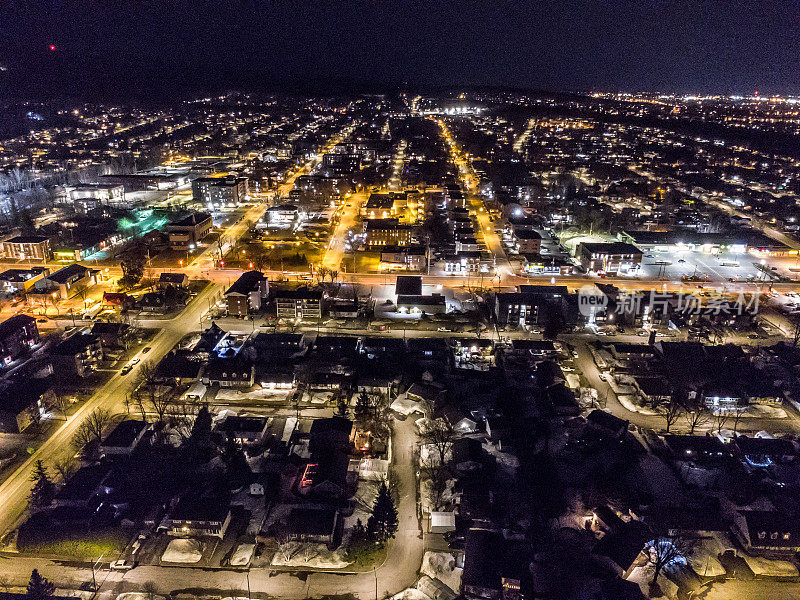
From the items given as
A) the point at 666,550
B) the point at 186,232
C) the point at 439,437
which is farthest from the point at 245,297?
the point at 666,550

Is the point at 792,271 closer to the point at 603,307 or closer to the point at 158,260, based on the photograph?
the point at 603,307

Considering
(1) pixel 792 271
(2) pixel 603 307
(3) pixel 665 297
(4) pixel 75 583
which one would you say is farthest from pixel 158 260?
(1) pixel 792 271

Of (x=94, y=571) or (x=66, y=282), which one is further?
(x=66, y=282)

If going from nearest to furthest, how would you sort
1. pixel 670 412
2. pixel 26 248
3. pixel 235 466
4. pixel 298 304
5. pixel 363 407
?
1. pixel 235 466
2. pixel 363 407
3. pixel 670 412
4. pixel 298 304
5. pixel 26 248

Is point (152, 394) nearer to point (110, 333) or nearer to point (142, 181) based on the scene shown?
point (110, 333)

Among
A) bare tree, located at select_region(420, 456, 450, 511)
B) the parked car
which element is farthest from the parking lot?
the parked car

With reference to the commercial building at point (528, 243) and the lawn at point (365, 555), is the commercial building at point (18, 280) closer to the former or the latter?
the lawn at point (365, 555)
